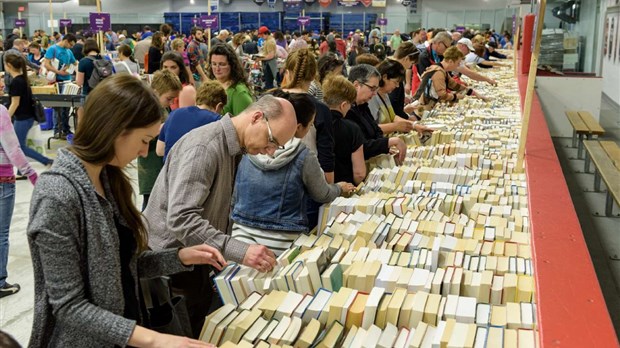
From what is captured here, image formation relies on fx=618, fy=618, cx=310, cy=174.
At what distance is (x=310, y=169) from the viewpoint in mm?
2936

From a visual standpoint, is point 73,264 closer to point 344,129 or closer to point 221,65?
point 344,129

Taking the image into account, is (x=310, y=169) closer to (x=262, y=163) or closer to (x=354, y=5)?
(x=262, y=163)

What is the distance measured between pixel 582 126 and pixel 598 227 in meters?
→ 3.15

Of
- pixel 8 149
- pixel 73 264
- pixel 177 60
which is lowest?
pixel 8 149

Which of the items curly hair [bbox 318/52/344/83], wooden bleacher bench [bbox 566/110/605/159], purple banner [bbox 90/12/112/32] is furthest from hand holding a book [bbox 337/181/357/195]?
purple banner [bbox 90/12/112/32]

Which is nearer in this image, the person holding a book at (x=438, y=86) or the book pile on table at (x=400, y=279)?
the book pile on table at (x=400, y=279)

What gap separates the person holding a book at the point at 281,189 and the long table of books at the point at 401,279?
142 millimetres

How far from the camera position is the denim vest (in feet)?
9.53

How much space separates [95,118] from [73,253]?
0.37 meters

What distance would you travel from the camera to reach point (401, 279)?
84.4 inches

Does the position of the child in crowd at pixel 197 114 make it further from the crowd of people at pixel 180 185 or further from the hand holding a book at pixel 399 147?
the hand holding a book at pixel 399 147

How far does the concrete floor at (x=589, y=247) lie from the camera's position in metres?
4.15

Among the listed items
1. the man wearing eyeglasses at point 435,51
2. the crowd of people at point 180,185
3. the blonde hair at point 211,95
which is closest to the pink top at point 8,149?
the crowd of people at point 180,185

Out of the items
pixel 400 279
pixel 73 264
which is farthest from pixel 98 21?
pixel 73 264
